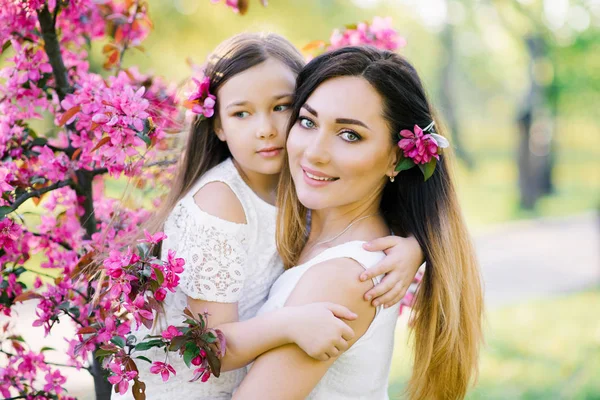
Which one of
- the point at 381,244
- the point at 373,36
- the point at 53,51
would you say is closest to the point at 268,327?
the point at 381,244

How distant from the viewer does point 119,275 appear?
1934 mm

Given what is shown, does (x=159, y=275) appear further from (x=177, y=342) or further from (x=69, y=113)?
(x=69, y=113)

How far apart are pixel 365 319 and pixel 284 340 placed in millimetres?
270

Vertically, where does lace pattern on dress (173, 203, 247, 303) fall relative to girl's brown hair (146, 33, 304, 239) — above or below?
below

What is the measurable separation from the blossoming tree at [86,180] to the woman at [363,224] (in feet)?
1.23

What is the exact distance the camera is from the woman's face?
87.2 inches

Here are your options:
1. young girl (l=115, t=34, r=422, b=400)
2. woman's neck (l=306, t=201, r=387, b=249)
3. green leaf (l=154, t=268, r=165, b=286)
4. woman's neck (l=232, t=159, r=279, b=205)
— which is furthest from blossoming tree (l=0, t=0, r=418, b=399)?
woman's neck (l=306, t=201, r=387, b=249)

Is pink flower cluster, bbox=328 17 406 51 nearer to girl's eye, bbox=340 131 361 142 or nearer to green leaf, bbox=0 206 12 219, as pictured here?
girl's eye, bbox=340 131 361 142

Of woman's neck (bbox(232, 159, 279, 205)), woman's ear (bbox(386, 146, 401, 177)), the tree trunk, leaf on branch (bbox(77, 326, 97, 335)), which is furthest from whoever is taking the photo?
the tree trunk

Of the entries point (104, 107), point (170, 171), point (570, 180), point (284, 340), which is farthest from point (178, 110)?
point (570, 180)

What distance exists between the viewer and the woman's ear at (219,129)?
2639 millimetres

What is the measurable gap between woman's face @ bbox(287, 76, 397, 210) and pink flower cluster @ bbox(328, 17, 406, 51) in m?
0.78

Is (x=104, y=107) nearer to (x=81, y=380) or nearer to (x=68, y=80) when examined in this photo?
(x=68, y=80)

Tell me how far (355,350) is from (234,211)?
2.02 ft
